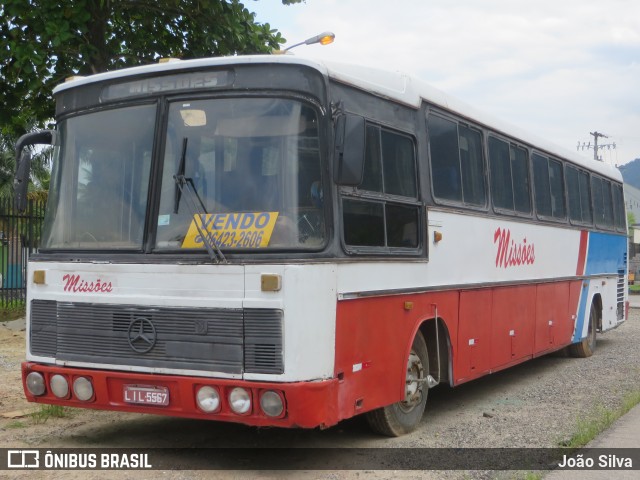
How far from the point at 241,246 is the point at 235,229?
14 cm

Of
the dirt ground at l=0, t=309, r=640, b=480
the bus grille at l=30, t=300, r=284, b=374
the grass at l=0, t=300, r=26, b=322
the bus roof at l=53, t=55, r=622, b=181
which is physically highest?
the bus roof at l=53, t=55, r=622, b=181

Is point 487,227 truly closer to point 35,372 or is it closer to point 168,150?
point 168,150

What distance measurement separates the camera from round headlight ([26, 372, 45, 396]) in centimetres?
688

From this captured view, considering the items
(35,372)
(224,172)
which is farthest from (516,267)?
(35,372)

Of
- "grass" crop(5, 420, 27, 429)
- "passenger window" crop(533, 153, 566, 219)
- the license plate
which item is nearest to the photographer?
the license plate

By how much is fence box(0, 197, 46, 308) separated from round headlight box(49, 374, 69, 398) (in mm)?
9222

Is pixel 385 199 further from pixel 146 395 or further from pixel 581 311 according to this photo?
pixel 581 311

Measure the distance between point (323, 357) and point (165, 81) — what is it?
2.47 m

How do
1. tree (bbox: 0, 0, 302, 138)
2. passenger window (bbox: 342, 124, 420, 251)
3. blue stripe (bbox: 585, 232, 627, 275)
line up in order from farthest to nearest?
blue stripe (bbox: 585, 232, 627, 275) < tree (bbox: 0, 0, 302, 138) < passenger window (bbox: 342, 124, 420, 251)

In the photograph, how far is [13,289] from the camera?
16891 millimetres

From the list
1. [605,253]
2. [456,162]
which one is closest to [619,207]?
[605,253]

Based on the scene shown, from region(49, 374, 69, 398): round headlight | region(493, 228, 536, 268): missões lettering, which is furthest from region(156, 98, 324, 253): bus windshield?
region(493, 228, 536, 268): missões lettering

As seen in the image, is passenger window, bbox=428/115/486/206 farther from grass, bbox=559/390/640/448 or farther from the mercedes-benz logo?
the mercedes-benz logo

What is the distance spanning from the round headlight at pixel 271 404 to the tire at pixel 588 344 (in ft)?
30.3
